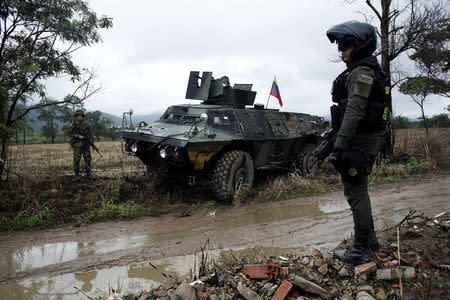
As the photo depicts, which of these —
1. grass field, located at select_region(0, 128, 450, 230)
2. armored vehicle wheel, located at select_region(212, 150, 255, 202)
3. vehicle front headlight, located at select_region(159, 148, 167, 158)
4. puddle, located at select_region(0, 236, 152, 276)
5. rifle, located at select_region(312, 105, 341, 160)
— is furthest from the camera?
armored vehicle wheel, located at select_region(212, 150, 255, 202)

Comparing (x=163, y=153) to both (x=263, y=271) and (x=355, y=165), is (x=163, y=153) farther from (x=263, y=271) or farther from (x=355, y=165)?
(x=355, y=165)

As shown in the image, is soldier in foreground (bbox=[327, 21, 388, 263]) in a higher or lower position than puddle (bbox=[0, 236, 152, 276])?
higher

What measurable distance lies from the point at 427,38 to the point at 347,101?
9.07 m

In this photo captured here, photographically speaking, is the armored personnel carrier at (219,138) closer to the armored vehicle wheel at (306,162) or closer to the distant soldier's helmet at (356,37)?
the armored vehicle wheel at (306,162)

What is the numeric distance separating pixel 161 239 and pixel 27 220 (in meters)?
2.36

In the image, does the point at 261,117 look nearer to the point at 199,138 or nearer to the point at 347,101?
the point at 199,138

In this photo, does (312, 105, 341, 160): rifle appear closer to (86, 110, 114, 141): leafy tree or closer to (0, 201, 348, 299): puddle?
(0, 201, 348, 299): puddle

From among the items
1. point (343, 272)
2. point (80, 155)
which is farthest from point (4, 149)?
point (343, 272)

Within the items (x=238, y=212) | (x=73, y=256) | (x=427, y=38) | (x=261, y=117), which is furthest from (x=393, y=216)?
(x=427, y=38)

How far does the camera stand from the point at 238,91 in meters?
8.39

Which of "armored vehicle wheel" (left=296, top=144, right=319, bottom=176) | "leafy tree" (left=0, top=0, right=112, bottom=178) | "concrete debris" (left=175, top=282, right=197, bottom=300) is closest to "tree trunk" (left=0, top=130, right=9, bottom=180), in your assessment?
"leafy tree" (left=0, top=0, right=112, bottom=178)

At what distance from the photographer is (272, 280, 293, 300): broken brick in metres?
2.57

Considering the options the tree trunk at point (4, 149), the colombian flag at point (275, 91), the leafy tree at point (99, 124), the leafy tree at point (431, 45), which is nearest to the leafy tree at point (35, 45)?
the tree trunk at point (4, 149)

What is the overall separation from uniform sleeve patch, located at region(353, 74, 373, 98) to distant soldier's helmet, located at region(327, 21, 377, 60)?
1.09 feet
